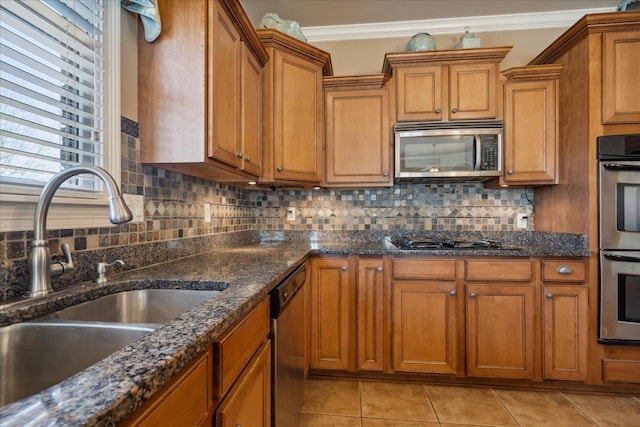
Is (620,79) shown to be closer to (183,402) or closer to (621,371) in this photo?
(621,371)

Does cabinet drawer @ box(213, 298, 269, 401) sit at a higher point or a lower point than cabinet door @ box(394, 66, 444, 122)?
lower

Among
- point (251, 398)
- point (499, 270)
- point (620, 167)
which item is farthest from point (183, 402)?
point (620, 167)

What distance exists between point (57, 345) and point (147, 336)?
1.16 feet

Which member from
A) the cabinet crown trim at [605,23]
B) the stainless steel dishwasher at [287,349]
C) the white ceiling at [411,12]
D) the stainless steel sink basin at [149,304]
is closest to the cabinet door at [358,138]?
the white ceiling at [411,12]

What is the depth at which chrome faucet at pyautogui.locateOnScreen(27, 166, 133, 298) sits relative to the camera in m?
0.82

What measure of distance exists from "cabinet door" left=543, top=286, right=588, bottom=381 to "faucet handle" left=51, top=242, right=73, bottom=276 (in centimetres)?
244

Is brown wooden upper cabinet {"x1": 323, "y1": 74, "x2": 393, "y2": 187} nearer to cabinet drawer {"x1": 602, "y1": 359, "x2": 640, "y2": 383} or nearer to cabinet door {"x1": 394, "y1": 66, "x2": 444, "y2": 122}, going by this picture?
cabinet door {"x1": 394, "y1": 66, "x2": 444, "y2": 122}

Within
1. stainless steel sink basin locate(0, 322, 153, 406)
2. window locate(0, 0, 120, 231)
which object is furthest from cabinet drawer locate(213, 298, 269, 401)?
window locate(0, 0, 120, 231)

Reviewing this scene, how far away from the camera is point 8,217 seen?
2.70 ft

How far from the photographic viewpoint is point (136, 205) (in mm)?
1267

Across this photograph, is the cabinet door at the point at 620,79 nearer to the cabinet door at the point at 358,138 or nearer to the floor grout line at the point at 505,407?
the cabinet door at the point at 358,138

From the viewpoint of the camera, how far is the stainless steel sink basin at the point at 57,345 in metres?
0.69

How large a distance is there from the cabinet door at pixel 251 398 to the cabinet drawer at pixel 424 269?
3.72 feet

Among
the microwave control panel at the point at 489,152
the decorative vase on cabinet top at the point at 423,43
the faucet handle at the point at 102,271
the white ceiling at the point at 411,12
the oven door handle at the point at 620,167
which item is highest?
the white ceiling at the point at 411,12
